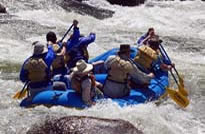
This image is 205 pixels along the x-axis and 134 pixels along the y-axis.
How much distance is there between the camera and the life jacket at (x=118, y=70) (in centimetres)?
636

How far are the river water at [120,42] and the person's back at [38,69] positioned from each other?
382 millimetres

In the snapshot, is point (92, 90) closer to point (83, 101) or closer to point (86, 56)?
point (83, 101)

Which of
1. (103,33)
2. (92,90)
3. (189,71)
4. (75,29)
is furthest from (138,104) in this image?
(103,33)

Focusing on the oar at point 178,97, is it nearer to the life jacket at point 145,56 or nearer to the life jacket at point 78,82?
the life jacket at point 145,56

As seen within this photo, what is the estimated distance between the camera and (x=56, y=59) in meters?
7.02

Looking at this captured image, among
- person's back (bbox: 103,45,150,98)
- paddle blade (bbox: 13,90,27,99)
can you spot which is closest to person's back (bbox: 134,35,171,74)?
person's back (bbox: 103,45,150,98)

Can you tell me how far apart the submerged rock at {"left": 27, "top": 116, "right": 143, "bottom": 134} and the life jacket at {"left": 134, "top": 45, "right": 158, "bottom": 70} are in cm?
223

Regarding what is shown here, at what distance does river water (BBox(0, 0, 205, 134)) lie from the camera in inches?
243

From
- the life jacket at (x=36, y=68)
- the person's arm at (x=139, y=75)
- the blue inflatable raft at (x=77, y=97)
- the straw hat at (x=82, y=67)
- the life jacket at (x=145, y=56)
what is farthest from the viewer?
the life jacket at (x=145, y=56)

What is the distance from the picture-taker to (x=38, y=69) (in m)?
6.34

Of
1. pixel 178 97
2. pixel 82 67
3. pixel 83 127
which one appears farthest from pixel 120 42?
pixel 83 127

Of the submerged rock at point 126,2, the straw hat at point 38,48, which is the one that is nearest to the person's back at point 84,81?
the straw hat at point 38,48

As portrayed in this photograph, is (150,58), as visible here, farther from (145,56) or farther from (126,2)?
(126,2)

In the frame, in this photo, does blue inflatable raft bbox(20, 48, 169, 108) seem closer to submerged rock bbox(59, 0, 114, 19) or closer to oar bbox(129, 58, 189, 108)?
oar bbox(129, 58, 189, 108)
